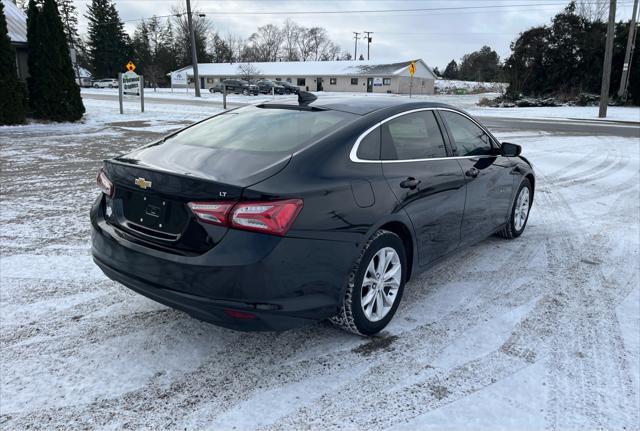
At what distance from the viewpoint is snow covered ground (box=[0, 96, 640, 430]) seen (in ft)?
8.57

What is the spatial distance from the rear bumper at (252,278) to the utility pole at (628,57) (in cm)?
3539

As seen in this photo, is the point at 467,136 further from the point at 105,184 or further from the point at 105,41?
the point at 105,41

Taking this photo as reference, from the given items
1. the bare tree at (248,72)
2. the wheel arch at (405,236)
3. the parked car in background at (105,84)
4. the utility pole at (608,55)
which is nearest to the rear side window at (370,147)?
the wheel arch at (405,236)

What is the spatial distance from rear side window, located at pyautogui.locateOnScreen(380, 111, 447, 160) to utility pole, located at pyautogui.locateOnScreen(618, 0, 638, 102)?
33661 millimetres

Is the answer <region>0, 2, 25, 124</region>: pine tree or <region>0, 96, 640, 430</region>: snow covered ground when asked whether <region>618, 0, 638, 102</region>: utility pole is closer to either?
<region>0, 96, 640, 430</region>: snow covered ground

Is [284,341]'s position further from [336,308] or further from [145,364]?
[145,364]

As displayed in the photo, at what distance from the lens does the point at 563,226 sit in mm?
6246

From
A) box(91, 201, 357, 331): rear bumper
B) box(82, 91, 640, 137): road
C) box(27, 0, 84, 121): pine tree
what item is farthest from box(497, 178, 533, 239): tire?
box(27, 0, 84, 121): pine tree

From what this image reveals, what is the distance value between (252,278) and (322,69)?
71.9 m

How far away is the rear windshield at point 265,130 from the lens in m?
3.26

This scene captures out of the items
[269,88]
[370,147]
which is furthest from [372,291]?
[269,88]

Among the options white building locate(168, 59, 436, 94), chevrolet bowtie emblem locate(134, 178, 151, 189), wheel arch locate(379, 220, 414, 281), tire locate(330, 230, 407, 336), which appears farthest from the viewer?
A: white building locate(168, 59, 436, 94)

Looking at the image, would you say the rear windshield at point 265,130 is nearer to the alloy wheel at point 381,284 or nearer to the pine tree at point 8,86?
the alloy wheel at point 381,284

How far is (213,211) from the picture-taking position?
2686mm
